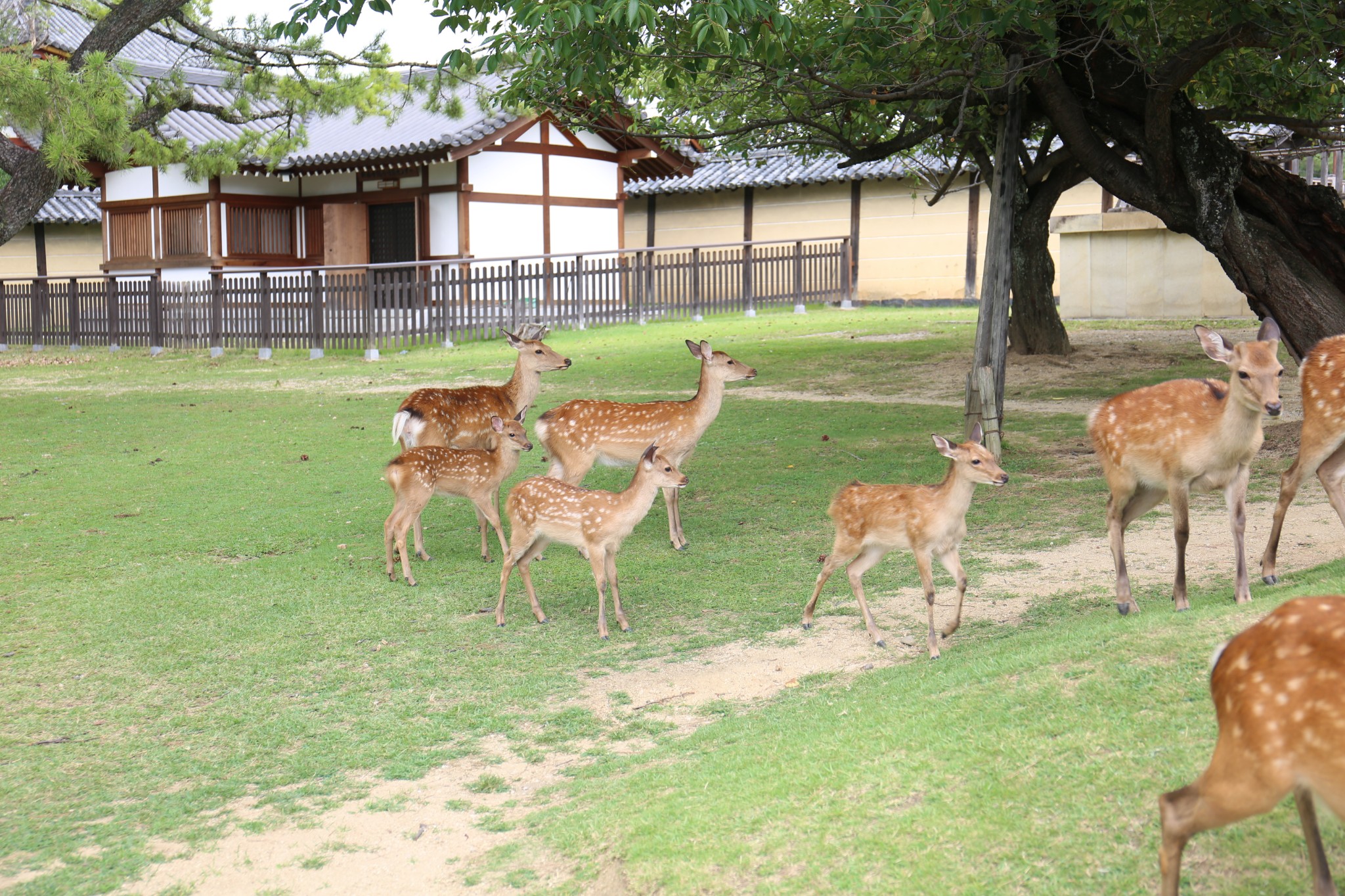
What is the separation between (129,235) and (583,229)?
892 cm

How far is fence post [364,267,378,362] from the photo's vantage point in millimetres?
19297

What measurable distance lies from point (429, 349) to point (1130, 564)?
570 inches

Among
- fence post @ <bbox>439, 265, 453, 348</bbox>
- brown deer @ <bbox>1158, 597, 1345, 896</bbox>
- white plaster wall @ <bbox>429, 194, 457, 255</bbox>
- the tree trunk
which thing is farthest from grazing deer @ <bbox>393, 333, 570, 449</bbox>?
white plaster wall @ <bbox>429, 194, 457, 255</bbox>

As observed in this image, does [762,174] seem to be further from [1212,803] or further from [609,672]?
[1212,803]

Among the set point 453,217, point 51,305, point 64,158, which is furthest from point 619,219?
point 64,158

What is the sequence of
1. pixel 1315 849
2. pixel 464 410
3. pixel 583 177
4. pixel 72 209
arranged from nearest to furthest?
pixel 1315 849, pixel 464 410, pixel 583 177, pixel 72 209

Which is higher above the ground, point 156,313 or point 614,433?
point 156,313

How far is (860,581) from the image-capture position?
6.03 metres

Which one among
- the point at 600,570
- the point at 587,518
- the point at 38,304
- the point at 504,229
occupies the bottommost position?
the point at 600,570

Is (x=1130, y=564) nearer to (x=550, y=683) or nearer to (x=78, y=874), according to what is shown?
(x=550, y=683)

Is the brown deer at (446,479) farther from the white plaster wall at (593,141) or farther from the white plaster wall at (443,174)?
the white plaster wall at (593,141)

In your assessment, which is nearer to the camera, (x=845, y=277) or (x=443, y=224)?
(x=443, y=224)

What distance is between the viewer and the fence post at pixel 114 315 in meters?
22.3

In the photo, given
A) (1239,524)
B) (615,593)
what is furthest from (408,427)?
(1239,524)
